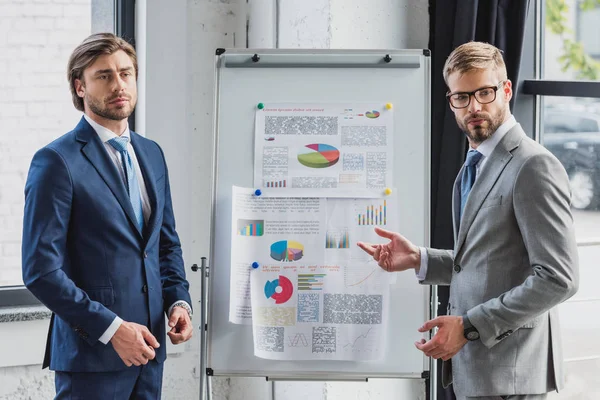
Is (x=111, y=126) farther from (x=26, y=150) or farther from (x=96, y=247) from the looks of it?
(x=26, y=150)

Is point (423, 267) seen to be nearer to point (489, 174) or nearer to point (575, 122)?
point (489, 174)

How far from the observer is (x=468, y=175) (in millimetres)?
2195

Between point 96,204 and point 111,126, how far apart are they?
255 millimetres

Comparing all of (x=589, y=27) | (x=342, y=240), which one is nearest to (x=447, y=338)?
(x=342, y=240)

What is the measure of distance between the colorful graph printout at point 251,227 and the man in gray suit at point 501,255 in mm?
685

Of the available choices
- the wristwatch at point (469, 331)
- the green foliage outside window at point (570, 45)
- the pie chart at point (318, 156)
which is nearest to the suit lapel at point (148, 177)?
the pie chart at point (318, 156)

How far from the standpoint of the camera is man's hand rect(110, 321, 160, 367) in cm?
212

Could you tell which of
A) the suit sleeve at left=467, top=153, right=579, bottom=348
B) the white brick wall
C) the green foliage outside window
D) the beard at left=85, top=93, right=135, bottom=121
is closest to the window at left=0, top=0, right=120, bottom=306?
the white brick wall

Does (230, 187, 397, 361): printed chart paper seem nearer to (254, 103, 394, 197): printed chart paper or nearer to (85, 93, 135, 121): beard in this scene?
(254, 103, 394, 197): printed chart paper

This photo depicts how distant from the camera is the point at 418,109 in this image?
260cm

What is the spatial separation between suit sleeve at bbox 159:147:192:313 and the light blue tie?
6.2 inches

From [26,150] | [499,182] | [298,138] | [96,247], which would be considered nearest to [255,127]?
[298,138]

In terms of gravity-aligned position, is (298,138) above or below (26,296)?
above

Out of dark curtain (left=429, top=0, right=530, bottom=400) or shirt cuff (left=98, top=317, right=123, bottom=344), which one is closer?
shirt cuff (left=98, top=317, right=123, bottom=344)
